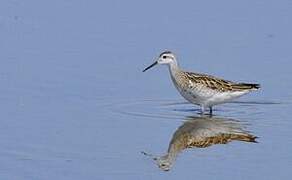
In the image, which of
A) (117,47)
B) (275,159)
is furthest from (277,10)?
(275,159)

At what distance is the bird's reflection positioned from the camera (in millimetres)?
10375

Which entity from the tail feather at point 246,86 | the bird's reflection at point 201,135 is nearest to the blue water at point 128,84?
the bird's reflection at point 201,135

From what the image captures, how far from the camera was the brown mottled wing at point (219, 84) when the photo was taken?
41.8ft

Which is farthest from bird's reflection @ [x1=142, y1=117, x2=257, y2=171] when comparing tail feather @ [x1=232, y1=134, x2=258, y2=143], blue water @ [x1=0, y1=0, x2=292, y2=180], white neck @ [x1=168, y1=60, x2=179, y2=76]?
white neck @ [x1=168, y1=60, x2=179, y2=76]

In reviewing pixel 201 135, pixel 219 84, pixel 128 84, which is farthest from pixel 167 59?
pixel 201 135

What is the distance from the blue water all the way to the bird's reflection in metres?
0.11

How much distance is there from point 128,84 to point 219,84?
4.05 ft

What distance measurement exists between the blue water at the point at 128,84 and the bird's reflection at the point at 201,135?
11 centimetres

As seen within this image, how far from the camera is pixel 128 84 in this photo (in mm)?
13375

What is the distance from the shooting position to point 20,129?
1110 cm

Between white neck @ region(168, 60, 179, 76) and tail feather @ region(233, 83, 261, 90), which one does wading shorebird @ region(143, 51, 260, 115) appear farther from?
white neck @ region(168, 60, 179, 76)

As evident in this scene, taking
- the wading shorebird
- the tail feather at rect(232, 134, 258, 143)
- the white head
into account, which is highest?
the white head

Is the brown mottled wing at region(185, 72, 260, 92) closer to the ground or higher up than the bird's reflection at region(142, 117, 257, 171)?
higher up

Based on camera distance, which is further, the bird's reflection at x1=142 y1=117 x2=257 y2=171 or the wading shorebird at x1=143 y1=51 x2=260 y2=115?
the wading shorebird at x1=143 y1=51 x2=260 y2=115
